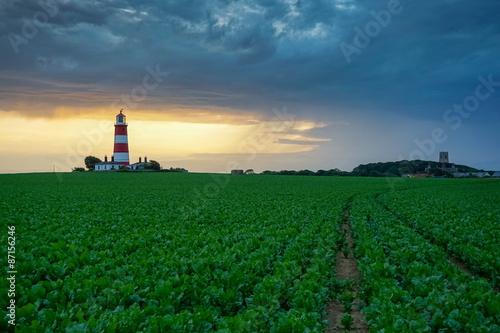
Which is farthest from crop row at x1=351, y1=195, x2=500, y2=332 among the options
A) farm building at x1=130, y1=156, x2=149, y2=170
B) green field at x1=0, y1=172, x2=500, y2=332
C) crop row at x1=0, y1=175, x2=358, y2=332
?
farm building at x1=130, y1=156, x2=149, y2=170

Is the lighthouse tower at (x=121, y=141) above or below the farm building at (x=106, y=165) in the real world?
above

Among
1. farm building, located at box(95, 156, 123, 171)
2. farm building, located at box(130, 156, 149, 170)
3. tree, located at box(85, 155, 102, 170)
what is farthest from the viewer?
tree, located at box(85, 155, 102, 170)

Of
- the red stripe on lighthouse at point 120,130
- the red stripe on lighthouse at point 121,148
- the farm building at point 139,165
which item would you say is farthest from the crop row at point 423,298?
the farm building at point 139,165

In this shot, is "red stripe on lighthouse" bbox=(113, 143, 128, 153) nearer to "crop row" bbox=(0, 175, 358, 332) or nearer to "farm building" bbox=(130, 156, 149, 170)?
"farm building" bbox=(130, 156, 149, 170)

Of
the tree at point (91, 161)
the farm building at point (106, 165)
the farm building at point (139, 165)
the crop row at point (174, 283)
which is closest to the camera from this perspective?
the crop row at point (174, 283)

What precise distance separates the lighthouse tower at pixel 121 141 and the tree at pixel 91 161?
891 inches

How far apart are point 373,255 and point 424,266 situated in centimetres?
187

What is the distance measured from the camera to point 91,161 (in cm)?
12050

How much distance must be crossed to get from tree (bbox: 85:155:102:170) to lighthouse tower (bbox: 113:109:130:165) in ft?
74.3

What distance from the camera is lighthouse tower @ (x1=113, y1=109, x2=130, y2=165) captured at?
97312 millimetres

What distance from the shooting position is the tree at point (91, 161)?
120 metres

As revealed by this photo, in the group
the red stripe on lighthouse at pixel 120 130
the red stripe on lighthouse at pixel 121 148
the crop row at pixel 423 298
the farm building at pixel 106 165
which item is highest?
the red stripe on lighthouse at pixel 120 130

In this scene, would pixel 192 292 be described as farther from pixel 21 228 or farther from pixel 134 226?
pixel 21 228

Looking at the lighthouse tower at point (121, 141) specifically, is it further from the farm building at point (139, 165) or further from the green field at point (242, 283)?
the green field at point (242, 283)
